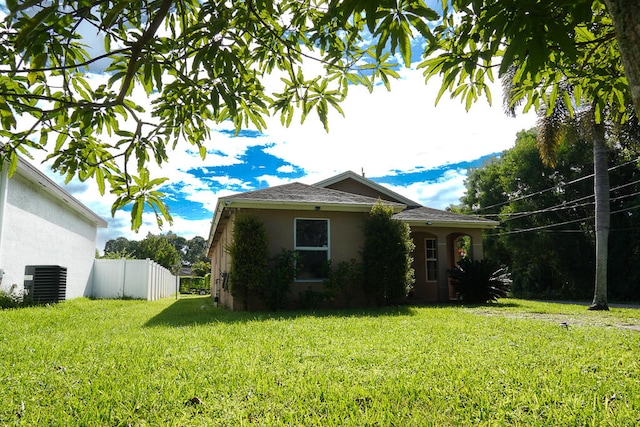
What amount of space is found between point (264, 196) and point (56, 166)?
881 cm

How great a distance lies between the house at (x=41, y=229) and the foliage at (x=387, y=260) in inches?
353

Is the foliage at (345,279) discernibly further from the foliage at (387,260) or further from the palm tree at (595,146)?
the palm tree at (595,146)

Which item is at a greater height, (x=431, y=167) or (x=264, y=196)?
(x=431, y=167)

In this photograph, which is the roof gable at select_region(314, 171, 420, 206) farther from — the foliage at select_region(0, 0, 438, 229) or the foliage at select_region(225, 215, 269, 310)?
the foliage at select_region(0, 0, 438, 229)

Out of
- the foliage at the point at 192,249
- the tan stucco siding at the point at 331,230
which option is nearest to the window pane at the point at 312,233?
the tan stucco siding at the point at 331,230

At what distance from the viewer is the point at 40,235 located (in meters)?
13.5

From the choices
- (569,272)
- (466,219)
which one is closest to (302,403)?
(466,219)

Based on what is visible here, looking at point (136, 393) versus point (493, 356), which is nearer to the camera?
point (136, 393)

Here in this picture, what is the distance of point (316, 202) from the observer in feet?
37.4

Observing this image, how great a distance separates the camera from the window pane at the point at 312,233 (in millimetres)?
11844

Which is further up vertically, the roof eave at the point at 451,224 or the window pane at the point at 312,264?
the roof eave at the point at 451,224

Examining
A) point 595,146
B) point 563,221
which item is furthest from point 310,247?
point 563,221

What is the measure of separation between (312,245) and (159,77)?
9871 millimetres

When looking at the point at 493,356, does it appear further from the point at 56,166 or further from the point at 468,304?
the point at 468,304
